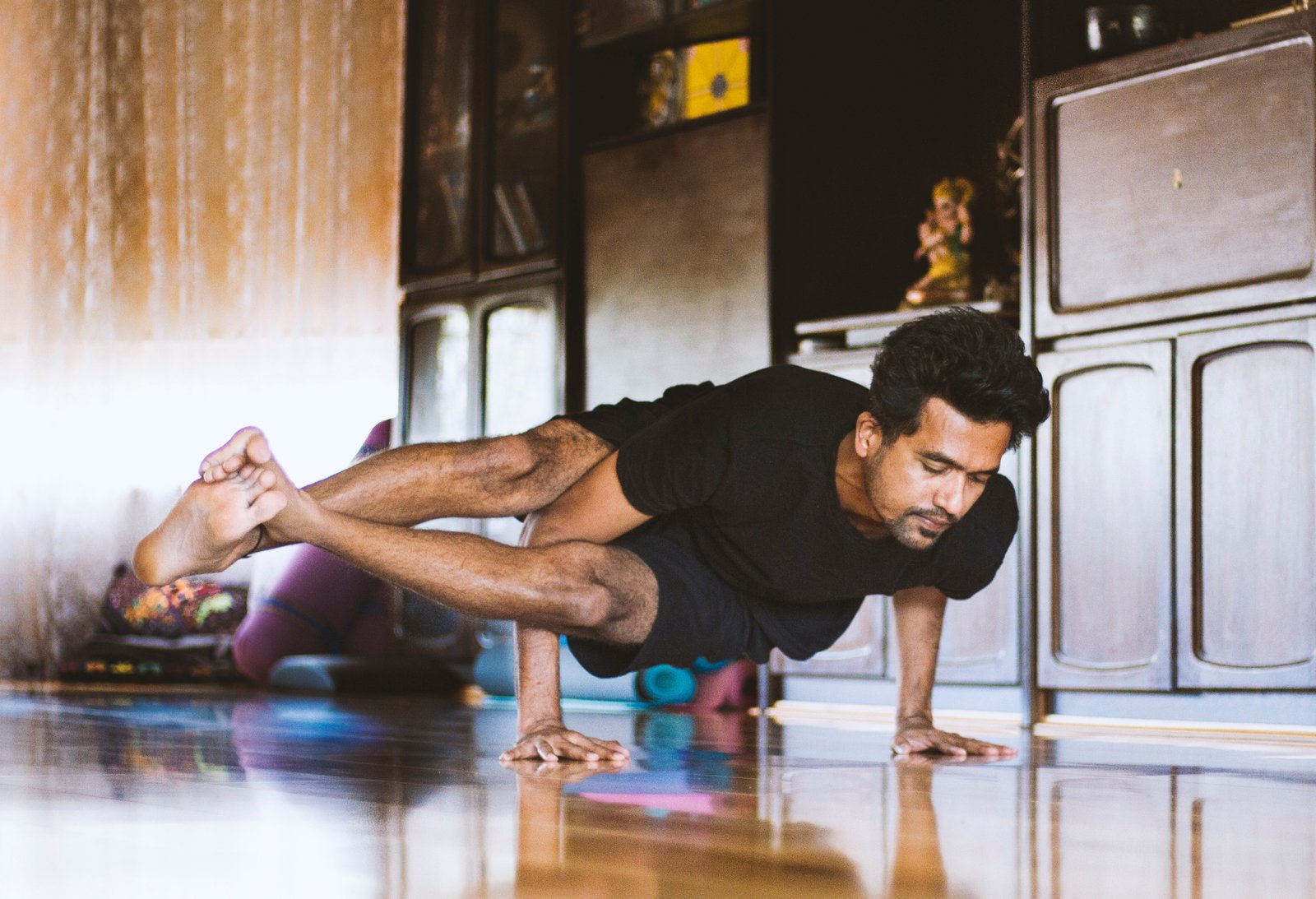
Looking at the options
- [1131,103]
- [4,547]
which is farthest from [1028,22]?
[4,547]

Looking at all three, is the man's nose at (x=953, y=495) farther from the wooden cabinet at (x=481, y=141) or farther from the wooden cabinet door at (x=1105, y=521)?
the wooden cabinet at (x=481, y=141)

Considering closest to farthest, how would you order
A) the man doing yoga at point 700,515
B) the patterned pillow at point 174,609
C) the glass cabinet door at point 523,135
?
the man doing yoga at point 700,515
the glass cabinet door at point 523,135
the patterned pillow at point 174,609

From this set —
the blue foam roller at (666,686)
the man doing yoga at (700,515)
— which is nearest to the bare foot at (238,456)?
the man doing yoga at (700,515)

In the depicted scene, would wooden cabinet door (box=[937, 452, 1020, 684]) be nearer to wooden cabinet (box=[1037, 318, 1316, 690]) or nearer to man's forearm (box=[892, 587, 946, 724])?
wooden cabinet (box=[1037, 318, 1316, 690])

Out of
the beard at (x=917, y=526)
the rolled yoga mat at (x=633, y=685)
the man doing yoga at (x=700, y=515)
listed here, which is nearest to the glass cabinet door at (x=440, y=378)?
the rolled yoga mat at (x=633, y=685)

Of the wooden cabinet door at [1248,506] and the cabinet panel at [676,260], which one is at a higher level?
the cabinet panel at [676,260]

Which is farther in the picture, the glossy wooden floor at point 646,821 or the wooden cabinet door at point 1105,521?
the wooden cabinet door at point 1105,521

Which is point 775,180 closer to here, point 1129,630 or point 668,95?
point 668,95

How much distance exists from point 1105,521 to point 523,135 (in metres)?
2.20

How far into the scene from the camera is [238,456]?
1642mm

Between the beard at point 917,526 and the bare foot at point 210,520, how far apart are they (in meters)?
0.76

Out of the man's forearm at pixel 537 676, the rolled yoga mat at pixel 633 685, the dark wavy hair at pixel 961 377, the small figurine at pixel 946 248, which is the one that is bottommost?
the rolled yoga mat at pixel 633 685

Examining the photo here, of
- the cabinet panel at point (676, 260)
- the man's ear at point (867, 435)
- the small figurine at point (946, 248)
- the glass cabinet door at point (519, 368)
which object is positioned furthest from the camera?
the glass cabinet door at point (519, 368)

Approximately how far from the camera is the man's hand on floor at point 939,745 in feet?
6.88
